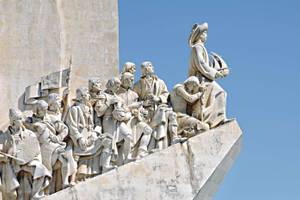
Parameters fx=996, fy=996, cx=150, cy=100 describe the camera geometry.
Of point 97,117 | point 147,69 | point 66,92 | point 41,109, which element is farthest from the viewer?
point 147,69

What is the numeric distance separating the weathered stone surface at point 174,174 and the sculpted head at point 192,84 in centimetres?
72

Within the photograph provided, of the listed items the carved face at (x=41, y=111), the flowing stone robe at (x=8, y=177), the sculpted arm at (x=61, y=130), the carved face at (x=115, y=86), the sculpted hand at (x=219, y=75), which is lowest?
the flowing stone robe at (x=8, y=177)

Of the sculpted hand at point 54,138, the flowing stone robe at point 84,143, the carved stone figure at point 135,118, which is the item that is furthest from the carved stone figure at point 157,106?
the sculpted hand at point 54,138

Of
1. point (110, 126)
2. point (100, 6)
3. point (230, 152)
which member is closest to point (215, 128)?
point (230, 152)

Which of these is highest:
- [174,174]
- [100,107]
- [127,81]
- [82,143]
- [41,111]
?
[127,81]

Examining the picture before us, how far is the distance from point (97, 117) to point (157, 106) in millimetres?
977

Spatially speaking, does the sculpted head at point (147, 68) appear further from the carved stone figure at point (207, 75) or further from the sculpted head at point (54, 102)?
the sculpted head at point (54, 102)

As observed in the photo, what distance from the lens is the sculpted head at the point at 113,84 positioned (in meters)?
15.0

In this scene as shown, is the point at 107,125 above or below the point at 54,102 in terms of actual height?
below

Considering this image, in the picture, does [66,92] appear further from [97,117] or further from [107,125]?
[107,125]

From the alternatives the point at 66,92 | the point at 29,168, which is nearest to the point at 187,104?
the point at 66,92

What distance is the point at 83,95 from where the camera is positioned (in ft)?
48.3

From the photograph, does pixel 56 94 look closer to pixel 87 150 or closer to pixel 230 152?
pixel 87 150

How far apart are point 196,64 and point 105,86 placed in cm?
148
